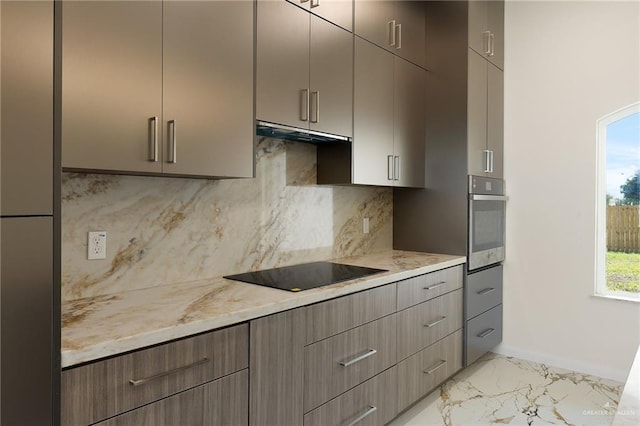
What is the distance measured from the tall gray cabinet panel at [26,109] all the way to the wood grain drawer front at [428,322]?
6.09 feet

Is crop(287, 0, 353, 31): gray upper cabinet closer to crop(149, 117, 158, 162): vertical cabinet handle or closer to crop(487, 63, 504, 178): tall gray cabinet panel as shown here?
crop(149, 117, 158, 162): vertical cabinet handle

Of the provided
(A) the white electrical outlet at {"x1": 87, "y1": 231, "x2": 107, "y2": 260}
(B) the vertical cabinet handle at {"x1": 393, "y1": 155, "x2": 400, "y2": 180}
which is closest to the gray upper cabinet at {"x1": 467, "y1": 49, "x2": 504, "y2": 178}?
(B) the vertical cabinet handle at {"x1": 393, "y1": 155, "x2": 400, "y2": 180}

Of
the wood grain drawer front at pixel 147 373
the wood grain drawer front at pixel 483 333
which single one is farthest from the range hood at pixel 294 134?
the wood grain drawer front at pixel 483 333

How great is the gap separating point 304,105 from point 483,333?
2.26m

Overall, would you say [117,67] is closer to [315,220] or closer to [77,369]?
[77,369]

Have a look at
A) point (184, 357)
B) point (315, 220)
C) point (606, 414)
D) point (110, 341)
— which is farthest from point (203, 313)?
point (606, 414)

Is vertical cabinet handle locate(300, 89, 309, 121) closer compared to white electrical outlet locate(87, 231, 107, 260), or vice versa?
white electrical outlet locate(87, 231, 107, 260)

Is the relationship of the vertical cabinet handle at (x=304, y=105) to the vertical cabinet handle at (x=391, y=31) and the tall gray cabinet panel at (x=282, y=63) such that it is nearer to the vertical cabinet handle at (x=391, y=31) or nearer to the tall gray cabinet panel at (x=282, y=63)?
the tall gray cabinet panel at (x=282, y=63)

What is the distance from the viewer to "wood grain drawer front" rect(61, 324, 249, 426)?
1.14m

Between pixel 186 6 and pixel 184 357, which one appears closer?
pixel 184 357

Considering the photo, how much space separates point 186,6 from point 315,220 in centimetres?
153

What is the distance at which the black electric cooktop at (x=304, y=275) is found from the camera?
2.03 m

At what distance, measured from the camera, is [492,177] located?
3.41 meters

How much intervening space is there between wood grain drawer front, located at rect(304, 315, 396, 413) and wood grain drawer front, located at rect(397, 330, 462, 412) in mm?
203
